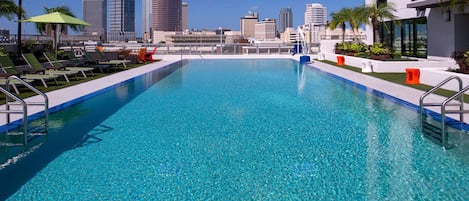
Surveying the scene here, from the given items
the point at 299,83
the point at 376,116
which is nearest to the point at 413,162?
the point at 376,116

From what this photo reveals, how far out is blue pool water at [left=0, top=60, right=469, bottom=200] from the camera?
4137 mm

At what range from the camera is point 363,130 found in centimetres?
688

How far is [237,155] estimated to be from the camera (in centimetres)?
543

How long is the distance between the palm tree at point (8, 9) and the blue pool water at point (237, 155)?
705 centimetres

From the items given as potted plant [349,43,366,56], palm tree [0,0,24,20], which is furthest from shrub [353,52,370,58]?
palm tree [0,0,24,20]

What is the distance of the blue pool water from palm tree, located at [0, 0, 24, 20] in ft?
23.1

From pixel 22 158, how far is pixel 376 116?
5.86 meters

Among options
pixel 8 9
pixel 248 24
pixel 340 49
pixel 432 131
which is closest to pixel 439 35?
pixel 340 49

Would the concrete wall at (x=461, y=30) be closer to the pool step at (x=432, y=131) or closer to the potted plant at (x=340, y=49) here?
the potted plant at (x=340, y=49)

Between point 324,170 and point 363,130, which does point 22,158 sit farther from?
point 363,130

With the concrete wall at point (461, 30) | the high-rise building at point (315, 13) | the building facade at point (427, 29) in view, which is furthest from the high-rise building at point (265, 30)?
the concrete wall at point (461, 30)

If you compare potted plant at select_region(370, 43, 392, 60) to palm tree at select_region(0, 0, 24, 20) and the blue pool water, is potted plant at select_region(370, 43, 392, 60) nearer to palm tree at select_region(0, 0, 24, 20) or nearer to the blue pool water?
the blue pool water

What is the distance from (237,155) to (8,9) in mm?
12375

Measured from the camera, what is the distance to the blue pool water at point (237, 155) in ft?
13.6
